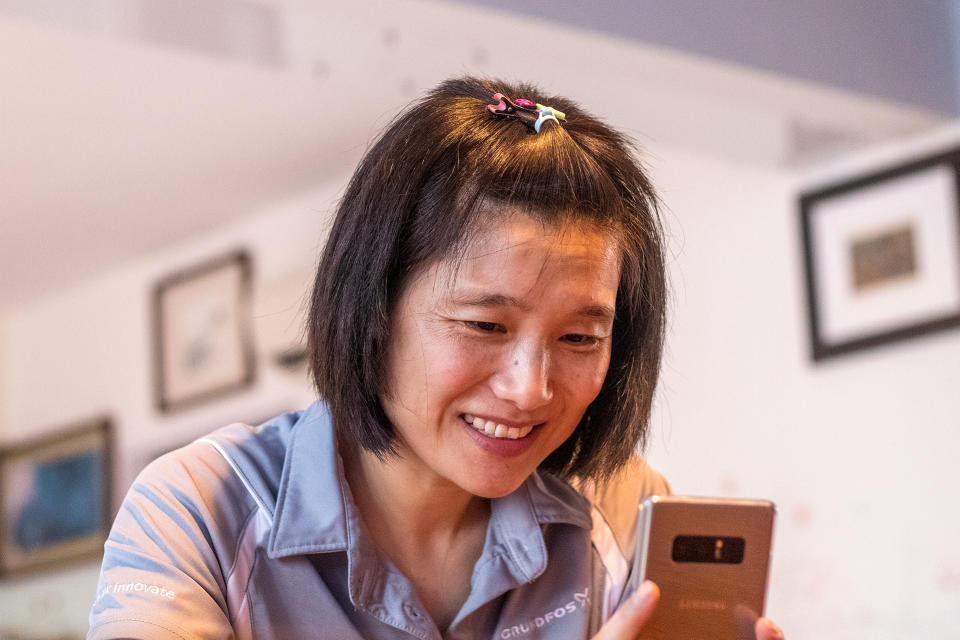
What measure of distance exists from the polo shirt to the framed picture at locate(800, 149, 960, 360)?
1.98m

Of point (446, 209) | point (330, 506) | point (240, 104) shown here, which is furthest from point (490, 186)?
point (240, 104)

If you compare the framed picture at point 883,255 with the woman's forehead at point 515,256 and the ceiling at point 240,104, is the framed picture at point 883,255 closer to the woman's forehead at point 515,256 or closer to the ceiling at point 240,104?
the ceiling at point 240,104

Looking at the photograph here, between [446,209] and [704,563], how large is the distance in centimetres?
44

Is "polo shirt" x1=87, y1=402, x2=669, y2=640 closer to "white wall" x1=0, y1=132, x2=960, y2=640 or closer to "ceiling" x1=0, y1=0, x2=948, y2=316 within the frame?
"ceiling" x1=0, y1=0, x2=948, y2=316

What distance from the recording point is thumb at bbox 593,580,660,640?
1.20 meters

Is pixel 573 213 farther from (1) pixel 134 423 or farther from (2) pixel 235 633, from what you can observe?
(1) pixel 134 423

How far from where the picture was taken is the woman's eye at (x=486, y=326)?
3.79 ft

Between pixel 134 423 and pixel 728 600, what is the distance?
4.01 m

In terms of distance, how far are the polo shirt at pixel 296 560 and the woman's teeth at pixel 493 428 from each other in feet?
0.55

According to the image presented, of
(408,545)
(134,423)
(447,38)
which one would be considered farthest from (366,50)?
(134,423)

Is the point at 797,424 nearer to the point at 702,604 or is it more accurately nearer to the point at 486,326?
the point at 702,604

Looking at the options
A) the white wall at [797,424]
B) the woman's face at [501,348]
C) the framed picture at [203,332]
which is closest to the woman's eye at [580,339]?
the woman's face at [501,348]

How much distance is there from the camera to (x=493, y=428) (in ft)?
3.84

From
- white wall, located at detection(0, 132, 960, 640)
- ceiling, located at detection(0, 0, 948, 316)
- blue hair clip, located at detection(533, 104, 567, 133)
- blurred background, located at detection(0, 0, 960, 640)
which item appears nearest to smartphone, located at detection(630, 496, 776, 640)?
blue hair clip, located at detection(533, 104, 567, 133)
